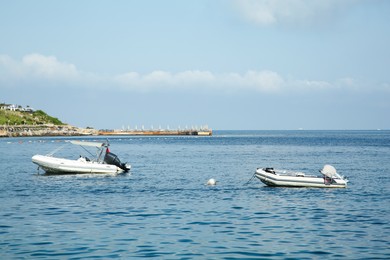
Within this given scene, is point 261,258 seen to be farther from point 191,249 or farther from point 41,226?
point 41,226

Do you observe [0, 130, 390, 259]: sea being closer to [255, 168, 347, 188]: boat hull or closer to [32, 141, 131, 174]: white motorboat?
[255, 168, 347, 188]: boat hull

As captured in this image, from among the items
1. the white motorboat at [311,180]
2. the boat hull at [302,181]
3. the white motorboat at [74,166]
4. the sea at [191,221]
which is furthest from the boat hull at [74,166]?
the boat hull at [302,181]

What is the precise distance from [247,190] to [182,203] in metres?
8.97

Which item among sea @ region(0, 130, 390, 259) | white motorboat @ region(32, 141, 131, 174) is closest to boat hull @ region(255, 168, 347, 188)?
sea @ region(0, 130, 390, 259)

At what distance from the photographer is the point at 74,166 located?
2114 inches

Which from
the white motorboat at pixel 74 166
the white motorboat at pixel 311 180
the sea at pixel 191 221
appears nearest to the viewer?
the sea at pixel 191 221

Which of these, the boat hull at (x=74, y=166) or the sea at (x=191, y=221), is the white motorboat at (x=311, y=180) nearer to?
the sea at (x=191, y=221)

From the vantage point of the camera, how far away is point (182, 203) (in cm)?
3325

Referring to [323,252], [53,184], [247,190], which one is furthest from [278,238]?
[53,184]

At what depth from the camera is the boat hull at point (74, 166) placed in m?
53.6

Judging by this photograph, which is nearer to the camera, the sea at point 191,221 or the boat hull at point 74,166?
the sea at point 191,221

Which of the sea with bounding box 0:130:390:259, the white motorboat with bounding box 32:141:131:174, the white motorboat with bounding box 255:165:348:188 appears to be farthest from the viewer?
the white motorboat with bounding box 32:141:131:174

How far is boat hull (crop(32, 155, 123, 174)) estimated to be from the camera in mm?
53625

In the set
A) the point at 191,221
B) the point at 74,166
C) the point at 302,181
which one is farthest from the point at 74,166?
the point at 191,221
